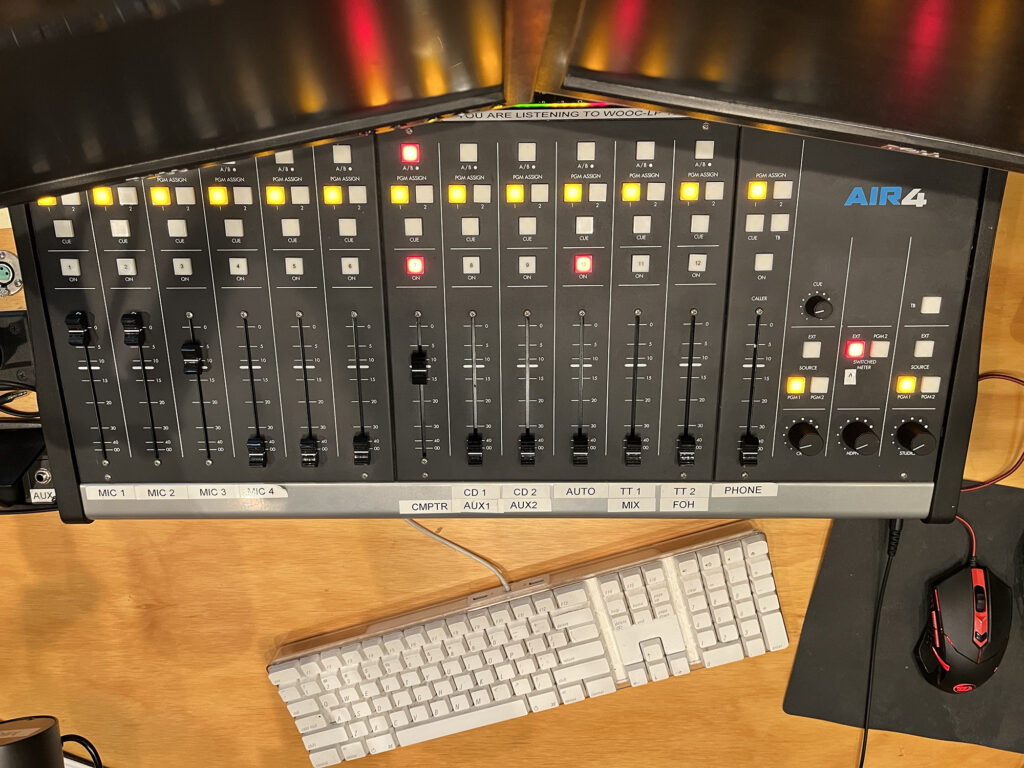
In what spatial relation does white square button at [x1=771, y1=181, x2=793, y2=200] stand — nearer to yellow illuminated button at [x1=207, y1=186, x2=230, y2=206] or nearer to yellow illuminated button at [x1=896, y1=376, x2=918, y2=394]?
yellow illuminated button at [x1=896, y1=376, x2=918, y2=394]

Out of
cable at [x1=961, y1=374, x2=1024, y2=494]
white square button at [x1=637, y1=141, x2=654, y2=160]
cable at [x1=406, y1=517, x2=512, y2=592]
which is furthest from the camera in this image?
cable at [x1=406, y1=517, x2=512, y2=592]

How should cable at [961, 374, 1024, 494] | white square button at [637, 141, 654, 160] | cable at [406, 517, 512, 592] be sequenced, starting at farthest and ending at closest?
cable at [406, 517, 512, 592] → cable at [961, 374, 1024, 494] → white square button at [637, 141, 654, 160]

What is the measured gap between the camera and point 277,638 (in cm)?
112

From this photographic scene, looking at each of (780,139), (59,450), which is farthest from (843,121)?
(59,450)

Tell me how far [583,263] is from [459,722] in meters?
0.71

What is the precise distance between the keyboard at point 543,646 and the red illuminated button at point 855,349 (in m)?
0.32

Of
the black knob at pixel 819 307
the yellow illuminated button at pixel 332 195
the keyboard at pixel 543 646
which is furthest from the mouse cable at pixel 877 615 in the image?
the yellow illuminated button at pixel 332 195

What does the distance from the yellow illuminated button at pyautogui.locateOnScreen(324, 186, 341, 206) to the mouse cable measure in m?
0.85

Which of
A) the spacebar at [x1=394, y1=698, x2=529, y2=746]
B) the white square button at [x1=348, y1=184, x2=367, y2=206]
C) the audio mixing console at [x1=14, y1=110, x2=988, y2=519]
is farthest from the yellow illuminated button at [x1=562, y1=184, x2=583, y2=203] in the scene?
the spacebar at [x1=394, y1=698, x2=529, y2=746]

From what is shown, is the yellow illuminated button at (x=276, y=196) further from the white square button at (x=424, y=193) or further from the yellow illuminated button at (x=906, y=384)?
the yellow illuminated button at (x=906, y=384)

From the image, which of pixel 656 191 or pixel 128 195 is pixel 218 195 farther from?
pixel 656 191

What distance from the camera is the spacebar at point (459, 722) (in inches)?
42.1

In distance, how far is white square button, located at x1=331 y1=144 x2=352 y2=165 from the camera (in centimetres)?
77

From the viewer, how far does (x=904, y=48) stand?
0.46m
